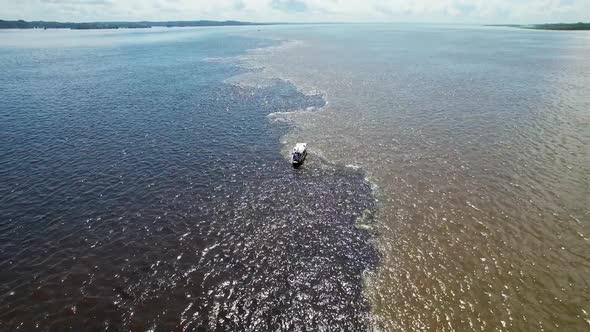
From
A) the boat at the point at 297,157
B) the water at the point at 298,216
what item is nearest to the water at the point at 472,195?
the water at the point at 298,216

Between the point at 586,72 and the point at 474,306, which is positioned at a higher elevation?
the point at 586,72

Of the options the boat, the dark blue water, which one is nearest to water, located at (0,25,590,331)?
the dark blue water

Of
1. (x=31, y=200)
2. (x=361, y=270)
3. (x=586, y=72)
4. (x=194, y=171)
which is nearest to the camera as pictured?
(x=361, y=270)

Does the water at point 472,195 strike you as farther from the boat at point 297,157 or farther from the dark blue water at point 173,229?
the boat at point 297,157

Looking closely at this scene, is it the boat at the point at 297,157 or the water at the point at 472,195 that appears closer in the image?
the water at the point at 472,195

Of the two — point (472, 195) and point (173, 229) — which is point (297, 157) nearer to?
point (173, 229)

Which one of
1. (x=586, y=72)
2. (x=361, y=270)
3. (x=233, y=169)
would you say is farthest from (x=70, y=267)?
(x=586, y=72)

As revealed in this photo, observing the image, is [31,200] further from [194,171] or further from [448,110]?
[448,110]
